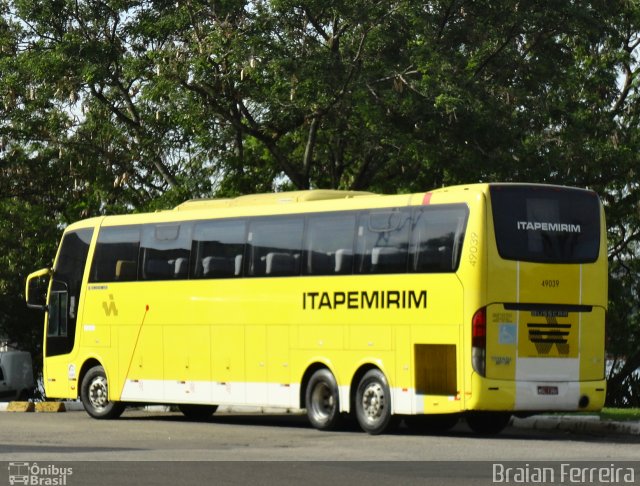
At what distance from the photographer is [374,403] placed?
71.4ft

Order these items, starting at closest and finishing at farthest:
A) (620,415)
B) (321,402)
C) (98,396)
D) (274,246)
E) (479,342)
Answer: (479,342) < (321,402) < (274,246) < (620,415) < (98,396)

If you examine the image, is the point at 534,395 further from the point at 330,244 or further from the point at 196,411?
the point at 196,411

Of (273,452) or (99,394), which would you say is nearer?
(273,452)

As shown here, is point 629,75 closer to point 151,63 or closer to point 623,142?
point 623,142

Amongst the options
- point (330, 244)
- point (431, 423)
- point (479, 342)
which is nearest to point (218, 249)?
point (330, 244)

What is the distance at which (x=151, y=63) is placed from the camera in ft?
106

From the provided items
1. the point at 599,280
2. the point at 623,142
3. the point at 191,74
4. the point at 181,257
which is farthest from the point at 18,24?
the point at 599,280

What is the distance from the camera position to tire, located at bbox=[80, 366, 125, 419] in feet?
88.2

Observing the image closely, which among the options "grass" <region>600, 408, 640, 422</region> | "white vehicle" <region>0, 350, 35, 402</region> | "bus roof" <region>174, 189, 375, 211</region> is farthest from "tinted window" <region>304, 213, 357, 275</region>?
"white vehicle" <region>0, 350, 35, 402</region>

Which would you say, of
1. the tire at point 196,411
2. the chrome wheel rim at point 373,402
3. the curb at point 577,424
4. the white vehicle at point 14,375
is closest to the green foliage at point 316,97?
the white vehicle at point 14,375

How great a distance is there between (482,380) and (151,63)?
1439 cm

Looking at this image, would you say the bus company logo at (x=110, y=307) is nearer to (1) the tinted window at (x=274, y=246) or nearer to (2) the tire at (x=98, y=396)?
(2) the tire at (x=98, y=396)
